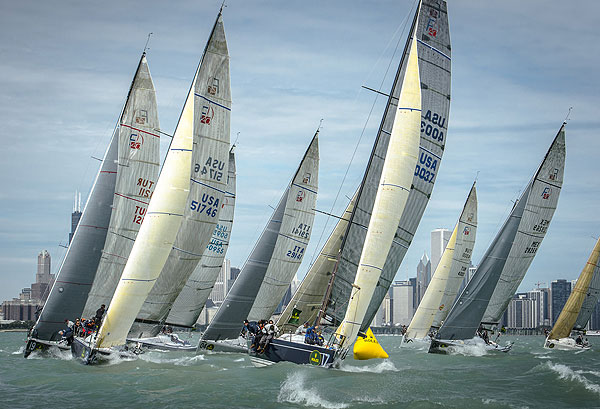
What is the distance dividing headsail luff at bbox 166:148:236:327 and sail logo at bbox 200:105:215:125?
21.4 ft

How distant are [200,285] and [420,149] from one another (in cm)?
1305

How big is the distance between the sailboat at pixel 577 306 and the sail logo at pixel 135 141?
29.5 meters

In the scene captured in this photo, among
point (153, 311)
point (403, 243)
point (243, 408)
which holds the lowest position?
point (243, 408)

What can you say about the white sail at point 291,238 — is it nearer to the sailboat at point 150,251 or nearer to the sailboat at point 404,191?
the sailboat at point 404,191

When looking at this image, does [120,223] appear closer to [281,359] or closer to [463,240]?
[281,359]

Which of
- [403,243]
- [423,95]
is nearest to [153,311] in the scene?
[403,243]

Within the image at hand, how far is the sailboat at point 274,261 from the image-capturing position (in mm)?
33062

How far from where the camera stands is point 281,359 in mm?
Result: 23578

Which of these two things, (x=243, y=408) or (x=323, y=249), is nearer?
(x=243, y=408)

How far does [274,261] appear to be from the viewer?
3306 centimetres

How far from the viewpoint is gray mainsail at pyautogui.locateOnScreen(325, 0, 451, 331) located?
25234 mm

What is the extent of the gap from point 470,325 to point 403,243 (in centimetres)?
1451

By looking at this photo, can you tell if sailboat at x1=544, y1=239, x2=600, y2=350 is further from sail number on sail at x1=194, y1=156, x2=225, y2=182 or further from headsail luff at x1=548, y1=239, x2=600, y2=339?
sail number on sail at x1=194, y1=156, x2=225, y2=182

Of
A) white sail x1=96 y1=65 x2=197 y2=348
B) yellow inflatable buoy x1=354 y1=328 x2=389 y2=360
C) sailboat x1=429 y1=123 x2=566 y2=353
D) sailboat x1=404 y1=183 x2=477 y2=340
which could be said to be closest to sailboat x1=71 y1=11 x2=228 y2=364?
white sail x1=96 y1=65 x2=197 y2=348
